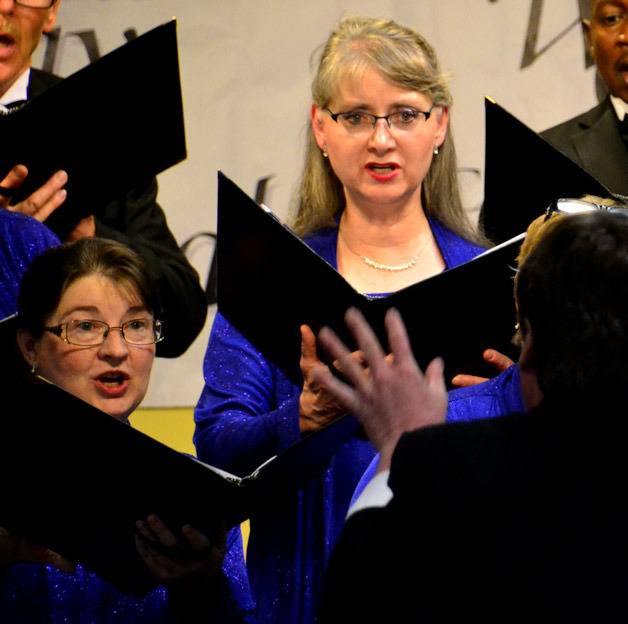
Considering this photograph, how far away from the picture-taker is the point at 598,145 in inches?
135

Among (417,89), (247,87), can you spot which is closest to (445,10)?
(247,87)

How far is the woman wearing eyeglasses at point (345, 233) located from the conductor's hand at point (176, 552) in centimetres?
32

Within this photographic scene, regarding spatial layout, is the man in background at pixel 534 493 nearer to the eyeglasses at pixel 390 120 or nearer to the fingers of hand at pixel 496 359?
the fingers of hand at pixel 496 359

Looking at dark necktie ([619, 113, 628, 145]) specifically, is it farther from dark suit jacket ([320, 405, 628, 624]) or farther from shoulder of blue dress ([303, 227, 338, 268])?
dark suit jacket ([320, 405, 628, 624])

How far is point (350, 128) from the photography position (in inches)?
111

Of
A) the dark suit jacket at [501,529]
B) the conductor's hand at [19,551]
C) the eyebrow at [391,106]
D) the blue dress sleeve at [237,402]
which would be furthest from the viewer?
the eyebrow at [391,106]

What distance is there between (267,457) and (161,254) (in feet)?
3.27

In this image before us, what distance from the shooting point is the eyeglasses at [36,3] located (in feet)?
10.2

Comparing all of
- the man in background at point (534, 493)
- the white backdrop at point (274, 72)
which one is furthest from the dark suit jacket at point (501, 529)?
the white backdrop at point (274, 72)

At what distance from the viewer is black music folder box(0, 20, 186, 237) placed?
8.47 feet

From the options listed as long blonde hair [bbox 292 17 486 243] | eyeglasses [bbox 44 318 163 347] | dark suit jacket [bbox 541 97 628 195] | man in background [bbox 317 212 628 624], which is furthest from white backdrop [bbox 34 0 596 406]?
man in background [bbox 317 212 628 624]

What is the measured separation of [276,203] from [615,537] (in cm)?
278

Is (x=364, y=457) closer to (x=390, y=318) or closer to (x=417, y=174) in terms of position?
(x=417, y=174)

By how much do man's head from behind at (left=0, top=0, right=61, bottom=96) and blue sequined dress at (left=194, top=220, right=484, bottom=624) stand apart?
2.67 ft
